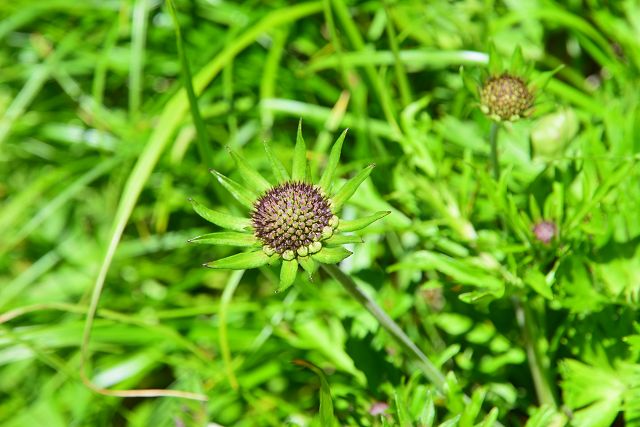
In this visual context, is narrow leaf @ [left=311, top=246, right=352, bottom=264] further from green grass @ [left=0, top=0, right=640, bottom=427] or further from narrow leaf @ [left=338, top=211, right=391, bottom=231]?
green grass @ [left=0, top=0, right=640, bottom=427]

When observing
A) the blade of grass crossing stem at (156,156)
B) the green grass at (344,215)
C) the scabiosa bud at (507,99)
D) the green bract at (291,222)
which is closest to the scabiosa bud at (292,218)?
the green bract at (291,222)

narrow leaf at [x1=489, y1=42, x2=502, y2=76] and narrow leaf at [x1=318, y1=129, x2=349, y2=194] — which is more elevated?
narrow leaf at [x1=489, y1=42, x2=502, y2=76]

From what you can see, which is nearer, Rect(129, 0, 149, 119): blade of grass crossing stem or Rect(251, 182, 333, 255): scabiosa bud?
Rect(251, 182, 333, 255): scabiosa bud

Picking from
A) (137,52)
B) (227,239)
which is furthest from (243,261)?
(137,52)

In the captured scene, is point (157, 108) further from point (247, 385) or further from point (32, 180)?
point (247, 385)

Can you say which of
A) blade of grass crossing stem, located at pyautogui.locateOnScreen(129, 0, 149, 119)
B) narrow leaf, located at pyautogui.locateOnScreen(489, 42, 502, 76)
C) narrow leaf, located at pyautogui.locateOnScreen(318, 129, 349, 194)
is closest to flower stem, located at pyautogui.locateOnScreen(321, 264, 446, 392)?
narrow leaf, located at pyautogui.locateOnScreen(318, 129, 349, 194)

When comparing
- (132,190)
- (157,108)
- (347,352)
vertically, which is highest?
(157,108)

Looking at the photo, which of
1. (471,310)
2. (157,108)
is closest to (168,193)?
(157,108)
